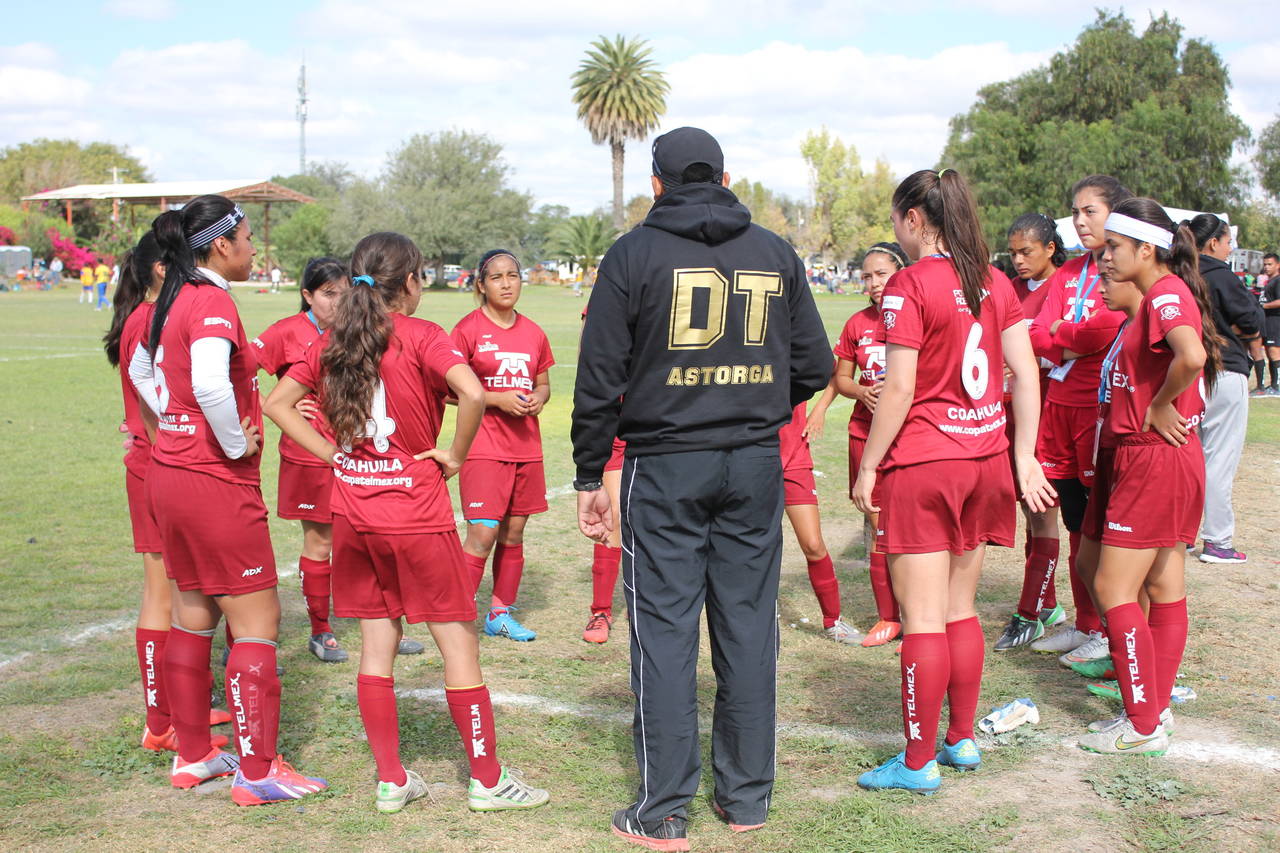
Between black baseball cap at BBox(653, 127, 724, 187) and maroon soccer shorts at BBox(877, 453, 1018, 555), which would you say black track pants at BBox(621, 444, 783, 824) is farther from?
black baseball cap at BBox(653, 127, 724, 187)

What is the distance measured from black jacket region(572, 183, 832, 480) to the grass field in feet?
4.61

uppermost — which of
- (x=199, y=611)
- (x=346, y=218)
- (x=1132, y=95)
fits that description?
(x=1132, y=95)

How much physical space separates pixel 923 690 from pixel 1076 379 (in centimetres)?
237

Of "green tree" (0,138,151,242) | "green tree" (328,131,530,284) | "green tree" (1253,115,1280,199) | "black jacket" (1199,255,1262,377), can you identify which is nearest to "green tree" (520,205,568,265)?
"green tree" (328,131,530,284)

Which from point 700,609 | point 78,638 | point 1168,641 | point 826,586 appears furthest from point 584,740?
point 78,638

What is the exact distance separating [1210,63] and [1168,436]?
62142 mm

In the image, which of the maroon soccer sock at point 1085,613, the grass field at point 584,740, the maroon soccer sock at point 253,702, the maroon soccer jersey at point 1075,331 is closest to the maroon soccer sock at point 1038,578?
the maroon soccer sock at point 1085,613

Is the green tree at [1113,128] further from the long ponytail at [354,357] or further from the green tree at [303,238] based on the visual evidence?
the long ponytail at [354,357]

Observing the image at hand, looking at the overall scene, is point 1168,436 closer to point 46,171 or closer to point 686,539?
point 686,539

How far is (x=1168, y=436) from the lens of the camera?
4332 mm

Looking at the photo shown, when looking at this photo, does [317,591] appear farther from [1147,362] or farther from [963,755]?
[1147,362]

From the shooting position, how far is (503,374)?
611 cm

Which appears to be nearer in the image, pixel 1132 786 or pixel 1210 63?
pixel 1132 786

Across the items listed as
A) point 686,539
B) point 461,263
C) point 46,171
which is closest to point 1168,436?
point 686,539
